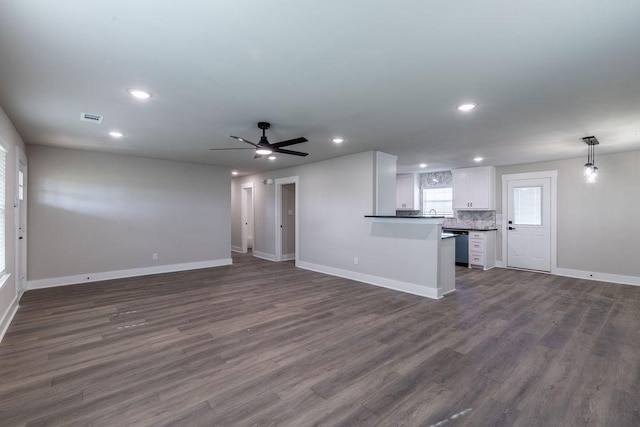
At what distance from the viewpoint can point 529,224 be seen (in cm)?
672

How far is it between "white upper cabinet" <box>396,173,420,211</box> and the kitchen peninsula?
3522 mm

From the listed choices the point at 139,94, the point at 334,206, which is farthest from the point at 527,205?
the point at 139,94

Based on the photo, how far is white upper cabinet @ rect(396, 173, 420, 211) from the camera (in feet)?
28.2

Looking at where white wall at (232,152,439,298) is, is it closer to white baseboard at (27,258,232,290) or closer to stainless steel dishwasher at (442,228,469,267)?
white baseboard at (27,258,232,290)

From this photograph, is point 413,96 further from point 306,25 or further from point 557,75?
point 306,25

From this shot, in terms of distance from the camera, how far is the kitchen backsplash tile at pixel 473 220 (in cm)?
739

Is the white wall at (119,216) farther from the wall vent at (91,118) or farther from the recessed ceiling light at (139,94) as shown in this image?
the recessed ceiling light at (139,94)

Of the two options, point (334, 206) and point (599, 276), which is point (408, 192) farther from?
point (599, 276)

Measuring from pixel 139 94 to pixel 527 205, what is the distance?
7.55 meters

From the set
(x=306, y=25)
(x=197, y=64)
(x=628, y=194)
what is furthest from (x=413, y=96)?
(x=628, y=194)

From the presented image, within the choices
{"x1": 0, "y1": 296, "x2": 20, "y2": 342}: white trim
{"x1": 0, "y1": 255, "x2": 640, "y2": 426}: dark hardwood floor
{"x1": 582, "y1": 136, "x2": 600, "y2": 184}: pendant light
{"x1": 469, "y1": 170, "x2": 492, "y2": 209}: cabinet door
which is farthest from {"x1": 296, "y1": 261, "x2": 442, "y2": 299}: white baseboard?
{"x1": 0, "y1": 296, "x2": 20, "y2": 342}: white trim

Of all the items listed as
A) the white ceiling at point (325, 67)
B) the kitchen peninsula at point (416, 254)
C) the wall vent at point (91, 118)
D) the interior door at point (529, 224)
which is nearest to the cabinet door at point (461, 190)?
the interior door at point (529, 224)

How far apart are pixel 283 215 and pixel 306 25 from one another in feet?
21.1

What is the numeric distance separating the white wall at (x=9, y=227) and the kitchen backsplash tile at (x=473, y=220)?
8497 millimetres
